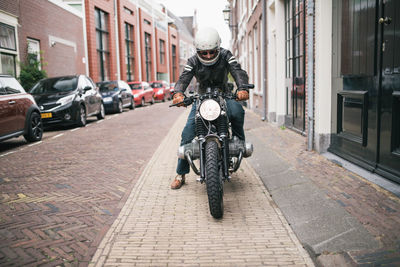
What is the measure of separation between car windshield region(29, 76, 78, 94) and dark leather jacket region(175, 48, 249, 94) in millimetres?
8508

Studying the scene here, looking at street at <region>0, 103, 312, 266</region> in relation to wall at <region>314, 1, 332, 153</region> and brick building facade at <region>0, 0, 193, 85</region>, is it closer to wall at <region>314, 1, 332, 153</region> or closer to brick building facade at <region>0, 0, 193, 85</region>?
wall at <region>314, 1, 332, 153</region>

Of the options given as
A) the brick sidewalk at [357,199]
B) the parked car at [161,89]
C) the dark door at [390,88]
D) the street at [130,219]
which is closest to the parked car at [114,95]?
the parked car at [161,89]

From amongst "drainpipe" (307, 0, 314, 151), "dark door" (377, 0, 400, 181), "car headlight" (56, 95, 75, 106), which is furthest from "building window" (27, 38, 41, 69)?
"dark door" (377, 0, 400, 181)

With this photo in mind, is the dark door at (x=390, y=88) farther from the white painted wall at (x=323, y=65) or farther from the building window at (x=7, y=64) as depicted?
the building window at (x=7, y=64)

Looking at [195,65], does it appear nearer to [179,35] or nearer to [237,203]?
[237,203]

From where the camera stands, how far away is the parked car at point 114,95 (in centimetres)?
1731

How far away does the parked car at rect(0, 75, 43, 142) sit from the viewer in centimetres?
767

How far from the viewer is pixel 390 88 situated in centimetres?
432

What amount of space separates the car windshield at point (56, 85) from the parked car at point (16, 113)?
2.89m

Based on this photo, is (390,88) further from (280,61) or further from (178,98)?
(280,61)

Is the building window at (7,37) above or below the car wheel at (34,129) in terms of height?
above

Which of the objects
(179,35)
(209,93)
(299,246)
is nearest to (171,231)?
(299,246)

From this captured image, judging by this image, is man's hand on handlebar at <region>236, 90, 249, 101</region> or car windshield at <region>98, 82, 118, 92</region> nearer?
man's hand on handlebar at <region>236, 90, 249, 101</region>

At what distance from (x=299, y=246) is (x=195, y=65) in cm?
227
